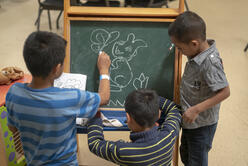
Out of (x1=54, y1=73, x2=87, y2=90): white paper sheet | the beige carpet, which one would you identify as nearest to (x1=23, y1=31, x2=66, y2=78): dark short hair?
(x1=54, y1=73, x2=87, y2=90): white paper sheet

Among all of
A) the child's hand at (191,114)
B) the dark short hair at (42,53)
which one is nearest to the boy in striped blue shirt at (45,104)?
the dark short hair at (42,53)

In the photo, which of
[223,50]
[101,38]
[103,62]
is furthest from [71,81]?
[223,50]

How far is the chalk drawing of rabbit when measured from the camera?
6.02 ft

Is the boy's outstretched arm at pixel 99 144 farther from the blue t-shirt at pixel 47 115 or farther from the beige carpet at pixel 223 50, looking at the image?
the beige carpet at pixel 223 50

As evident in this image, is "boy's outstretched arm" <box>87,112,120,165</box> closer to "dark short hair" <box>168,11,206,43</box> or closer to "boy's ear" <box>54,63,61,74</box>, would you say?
"boy's ear" <box>54,63,61,74</box>

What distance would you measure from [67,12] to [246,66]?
2.94 metres

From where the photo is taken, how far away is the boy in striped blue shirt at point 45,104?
3.65ft

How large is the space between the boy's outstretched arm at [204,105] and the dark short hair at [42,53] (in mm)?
812

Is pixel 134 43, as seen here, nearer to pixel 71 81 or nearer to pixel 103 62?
pixel 103 62

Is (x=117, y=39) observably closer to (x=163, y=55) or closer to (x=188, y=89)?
(x=163, y=55)

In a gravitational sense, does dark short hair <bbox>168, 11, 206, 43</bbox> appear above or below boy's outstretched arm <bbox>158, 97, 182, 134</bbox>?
above

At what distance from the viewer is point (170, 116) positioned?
1544mm

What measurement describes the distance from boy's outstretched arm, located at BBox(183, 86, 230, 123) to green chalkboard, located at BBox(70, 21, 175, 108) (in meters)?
0.32

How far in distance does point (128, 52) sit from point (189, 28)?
0.53m
